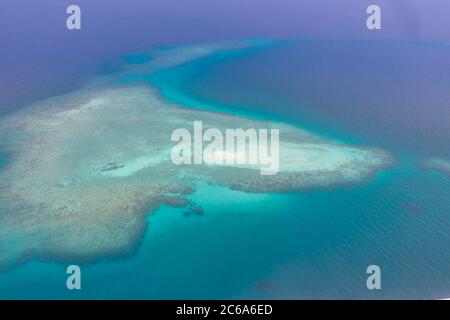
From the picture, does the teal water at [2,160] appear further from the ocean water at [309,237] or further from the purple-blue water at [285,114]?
the ocean water at [309,237]

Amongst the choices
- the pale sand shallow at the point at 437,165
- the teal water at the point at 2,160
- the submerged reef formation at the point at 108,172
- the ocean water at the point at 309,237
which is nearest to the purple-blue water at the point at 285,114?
the ocean water at the point at 309,237

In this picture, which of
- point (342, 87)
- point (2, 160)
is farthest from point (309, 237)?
point (342, 87)

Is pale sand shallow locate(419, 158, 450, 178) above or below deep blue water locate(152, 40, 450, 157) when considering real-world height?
below

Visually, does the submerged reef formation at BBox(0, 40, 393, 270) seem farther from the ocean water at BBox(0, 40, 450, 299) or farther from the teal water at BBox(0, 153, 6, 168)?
the ocean water at BBox(0, 40, 450, 299)

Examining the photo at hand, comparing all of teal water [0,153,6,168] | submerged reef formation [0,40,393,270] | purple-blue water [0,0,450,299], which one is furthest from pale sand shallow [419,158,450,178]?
teal water [0,153,6,168]

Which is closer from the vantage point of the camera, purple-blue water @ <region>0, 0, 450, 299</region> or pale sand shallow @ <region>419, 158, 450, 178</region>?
purple-blue water @ <region>0, 0, 450, 299</region>
